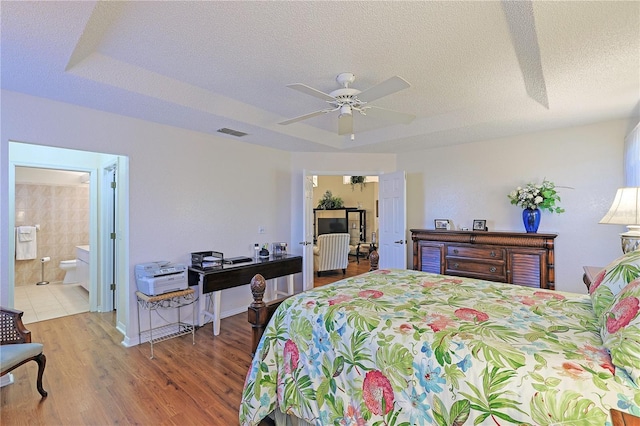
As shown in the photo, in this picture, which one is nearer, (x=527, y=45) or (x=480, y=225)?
(x=527, y=45)

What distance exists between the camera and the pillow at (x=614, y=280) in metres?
1.44

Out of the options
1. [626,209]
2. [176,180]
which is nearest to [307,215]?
[176,180]

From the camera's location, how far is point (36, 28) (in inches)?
69.6

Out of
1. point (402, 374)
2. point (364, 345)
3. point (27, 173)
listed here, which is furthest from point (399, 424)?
point (27, 173)

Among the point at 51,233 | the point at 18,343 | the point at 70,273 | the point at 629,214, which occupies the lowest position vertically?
the point at 70,273

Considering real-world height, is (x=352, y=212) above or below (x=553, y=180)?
below

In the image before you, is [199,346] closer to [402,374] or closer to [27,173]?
[402,374]

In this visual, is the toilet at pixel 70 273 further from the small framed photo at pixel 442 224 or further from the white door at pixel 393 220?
the small framed photo at pixel 442 224

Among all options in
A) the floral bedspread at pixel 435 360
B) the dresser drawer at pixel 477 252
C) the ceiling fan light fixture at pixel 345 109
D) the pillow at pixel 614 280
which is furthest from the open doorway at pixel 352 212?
the pillow at pixel 614 280

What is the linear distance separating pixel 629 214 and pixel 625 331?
1.73 m

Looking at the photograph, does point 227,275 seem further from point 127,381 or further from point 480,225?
point 480,225

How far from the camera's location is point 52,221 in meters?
6.03

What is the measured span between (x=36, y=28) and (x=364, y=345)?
2.56 m

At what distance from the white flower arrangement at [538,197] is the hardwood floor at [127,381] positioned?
3638 mm
